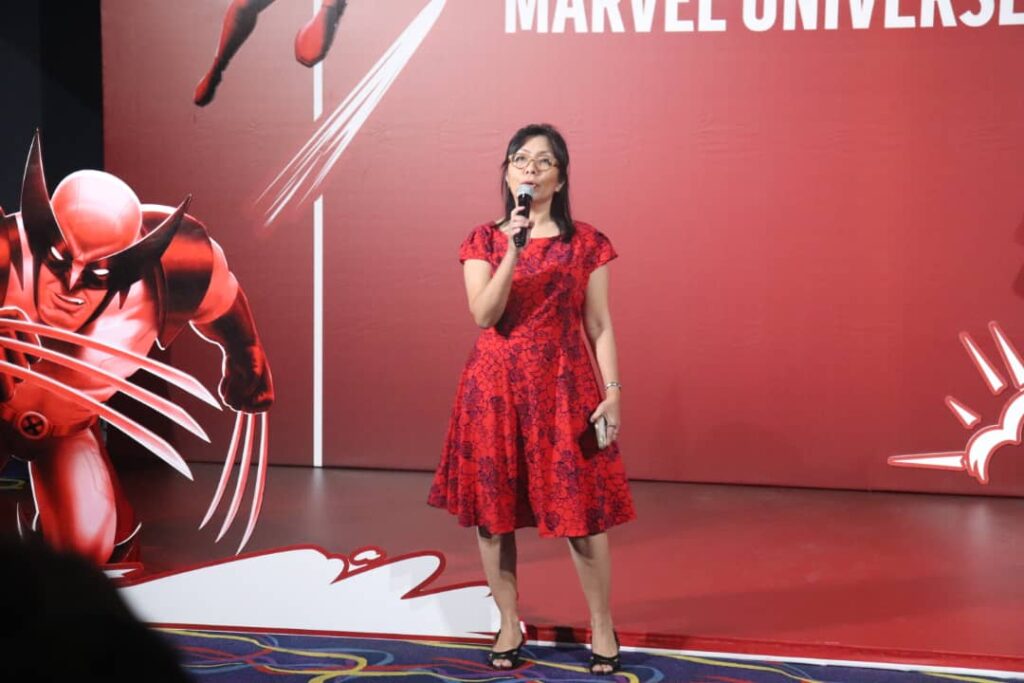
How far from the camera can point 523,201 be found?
270cm

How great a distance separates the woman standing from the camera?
280 cm

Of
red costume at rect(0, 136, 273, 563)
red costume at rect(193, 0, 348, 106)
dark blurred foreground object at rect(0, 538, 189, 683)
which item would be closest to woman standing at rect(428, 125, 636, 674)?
red costume at rect(0, 136, 273, 563)

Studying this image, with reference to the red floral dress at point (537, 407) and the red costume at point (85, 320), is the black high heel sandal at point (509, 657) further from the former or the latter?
the red costume at point (85, 320)

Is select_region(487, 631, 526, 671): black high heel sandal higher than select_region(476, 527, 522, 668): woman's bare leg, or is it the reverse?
select_region(476, 527, 522, 668): woman's bare leg

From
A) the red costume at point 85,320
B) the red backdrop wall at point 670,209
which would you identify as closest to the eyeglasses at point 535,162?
the red costume at point 85,320

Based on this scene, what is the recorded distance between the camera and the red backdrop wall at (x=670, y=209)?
5078 millimetres

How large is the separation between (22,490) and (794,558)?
318 centimetres

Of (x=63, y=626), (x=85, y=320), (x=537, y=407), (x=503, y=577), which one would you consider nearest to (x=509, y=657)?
(x=503, y=577)

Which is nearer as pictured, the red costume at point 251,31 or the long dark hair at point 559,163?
the long dark hair at point 559,163

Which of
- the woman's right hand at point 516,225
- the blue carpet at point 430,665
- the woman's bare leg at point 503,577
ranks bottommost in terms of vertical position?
the blue carpet at point 430,665

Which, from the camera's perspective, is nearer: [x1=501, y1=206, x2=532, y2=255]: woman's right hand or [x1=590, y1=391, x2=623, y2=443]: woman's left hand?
[x1=501, y1=206, x2=532, y2=255]: woman's right hand

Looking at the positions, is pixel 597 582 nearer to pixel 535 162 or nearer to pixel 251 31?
pixel 535 162

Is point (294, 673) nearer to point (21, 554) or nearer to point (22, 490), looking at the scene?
point (21, 554)

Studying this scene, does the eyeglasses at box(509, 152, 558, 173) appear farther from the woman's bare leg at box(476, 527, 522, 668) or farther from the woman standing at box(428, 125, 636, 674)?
the woman's bare leg at box(476, 527, 522, 668)
